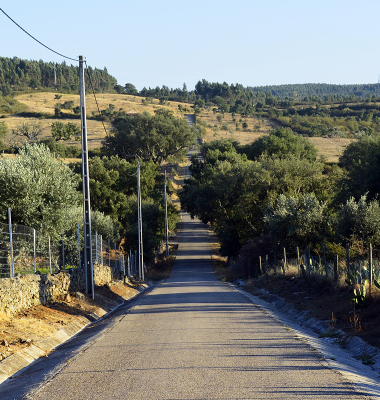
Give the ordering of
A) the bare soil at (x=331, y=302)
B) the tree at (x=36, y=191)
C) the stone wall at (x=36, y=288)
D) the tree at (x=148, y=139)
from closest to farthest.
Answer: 1. the bare soil at (x=331, y=302)
2. the stone wall at (x=36, y=288)
3. the tree at (x=36, y=191)
4. the tree at (x=148, y=139)

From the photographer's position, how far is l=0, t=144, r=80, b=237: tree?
20.4m

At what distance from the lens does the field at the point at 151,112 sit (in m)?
110

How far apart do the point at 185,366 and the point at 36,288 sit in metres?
7.93

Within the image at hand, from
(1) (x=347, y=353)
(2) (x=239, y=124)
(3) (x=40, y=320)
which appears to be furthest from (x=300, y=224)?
(2) (x=239, y=124)

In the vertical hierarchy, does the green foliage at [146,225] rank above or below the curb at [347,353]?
below

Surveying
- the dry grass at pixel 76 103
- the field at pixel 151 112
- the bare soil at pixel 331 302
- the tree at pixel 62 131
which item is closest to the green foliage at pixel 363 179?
the bare soil at pixel 331 302

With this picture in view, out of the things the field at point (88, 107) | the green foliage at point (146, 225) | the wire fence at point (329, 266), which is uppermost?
the field at point (88, 107)

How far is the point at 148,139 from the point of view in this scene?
79.9 m

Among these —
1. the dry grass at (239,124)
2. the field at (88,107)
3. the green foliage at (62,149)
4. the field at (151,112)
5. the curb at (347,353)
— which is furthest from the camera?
the dry grass at (239,124)

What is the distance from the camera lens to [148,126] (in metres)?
83.1

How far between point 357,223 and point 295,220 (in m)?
6.33

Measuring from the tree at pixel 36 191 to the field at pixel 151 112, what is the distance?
82984mm

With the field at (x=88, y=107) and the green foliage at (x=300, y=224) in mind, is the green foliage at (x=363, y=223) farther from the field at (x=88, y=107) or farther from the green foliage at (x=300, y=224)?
the field at (x=88, y=107)

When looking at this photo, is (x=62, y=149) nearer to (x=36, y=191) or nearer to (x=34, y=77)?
(x=36, y=191)
